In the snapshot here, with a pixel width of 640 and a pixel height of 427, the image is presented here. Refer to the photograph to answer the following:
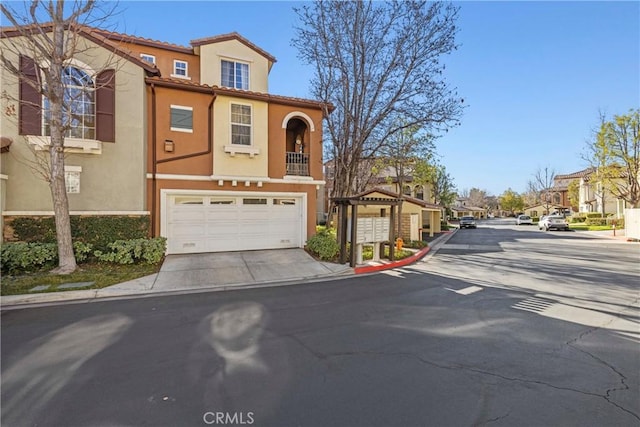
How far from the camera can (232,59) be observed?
15.7 m

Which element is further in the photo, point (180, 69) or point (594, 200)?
point (594, 200)

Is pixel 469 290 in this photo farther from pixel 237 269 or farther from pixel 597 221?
pixel 597 221

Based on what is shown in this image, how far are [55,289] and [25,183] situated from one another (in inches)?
192

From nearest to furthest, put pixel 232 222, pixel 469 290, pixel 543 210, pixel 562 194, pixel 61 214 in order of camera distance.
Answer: pixel 469 290 < pixel 61 214 < pixel 232 222 < pixel 562 194 < pixel 543 210

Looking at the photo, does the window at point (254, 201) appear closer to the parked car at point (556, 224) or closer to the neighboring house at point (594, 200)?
the parked car at point (556, 224)

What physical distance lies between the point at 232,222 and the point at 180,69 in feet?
28.7

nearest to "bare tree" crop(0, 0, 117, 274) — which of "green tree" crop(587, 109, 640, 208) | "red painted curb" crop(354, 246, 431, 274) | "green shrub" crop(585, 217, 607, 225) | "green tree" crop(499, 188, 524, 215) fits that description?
"red painted curb" crop(354, 246, 431, 274)

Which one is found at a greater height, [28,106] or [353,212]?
[28,106]

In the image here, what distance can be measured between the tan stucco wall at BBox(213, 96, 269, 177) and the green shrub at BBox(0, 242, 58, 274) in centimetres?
559

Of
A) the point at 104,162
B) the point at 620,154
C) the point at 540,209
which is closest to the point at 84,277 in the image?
the point at 104,162

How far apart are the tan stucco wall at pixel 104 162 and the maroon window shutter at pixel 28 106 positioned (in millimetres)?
164

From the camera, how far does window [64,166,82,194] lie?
10.6 m

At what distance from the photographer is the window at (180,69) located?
51.8 feet

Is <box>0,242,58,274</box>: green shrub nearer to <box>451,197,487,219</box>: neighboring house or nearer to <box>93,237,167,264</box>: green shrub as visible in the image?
<box>93,237,167,264</box>: green shrub
